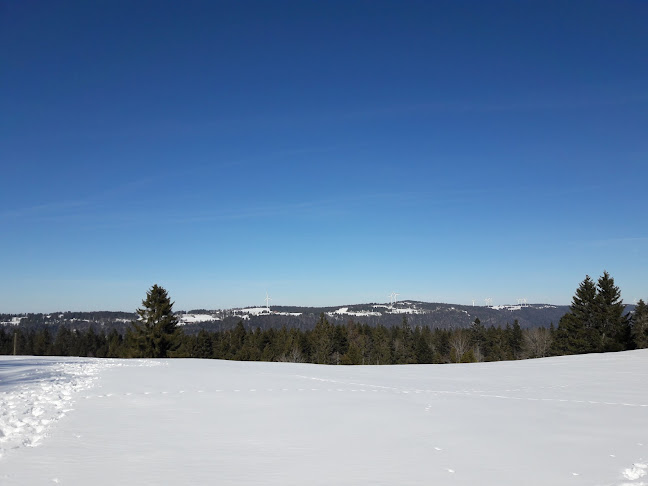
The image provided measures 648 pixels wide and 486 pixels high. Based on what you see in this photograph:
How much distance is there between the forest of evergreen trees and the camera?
37.8 metres

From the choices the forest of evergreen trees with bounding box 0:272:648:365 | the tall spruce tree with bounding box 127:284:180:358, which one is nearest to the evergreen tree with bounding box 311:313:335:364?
the forest of evergreen trees with bounding box 0:272:648:365

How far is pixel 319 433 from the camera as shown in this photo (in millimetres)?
7402

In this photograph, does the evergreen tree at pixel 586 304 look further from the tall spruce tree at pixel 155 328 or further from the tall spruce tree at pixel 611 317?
the tall spruce tree at pixel 155 328

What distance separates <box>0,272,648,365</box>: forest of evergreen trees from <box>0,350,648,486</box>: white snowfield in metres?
24.9

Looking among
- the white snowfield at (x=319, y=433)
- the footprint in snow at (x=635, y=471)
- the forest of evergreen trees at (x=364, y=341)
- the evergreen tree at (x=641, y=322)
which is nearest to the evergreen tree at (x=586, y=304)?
the forest of evergreen trees at (x=364, y=341)

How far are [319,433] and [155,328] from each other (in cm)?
3347

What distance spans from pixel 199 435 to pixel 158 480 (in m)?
2.13

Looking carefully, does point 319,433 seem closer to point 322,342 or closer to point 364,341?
point 322,342

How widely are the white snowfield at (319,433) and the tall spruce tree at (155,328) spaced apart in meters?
24.1

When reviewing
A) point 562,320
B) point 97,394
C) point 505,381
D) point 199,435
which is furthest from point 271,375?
point 562,320

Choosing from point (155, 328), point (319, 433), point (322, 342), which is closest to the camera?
point (319, 433)

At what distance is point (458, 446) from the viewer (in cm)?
663

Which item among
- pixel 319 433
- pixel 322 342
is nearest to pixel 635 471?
pixel 319 433

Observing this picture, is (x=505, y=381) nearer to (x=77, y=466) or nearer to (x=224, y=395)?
(x=224, y=395)
